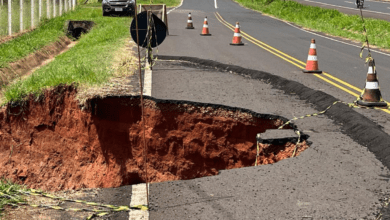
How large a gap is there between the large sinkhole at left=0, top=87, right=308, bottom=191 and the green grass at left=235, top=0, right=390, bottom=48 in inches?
450

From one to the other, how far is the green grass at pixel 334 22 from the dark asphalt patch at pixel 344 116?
8.41 m

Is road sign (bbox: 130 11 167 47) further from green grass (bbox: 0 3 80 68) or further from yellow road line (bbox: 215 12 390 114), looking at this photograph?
green grass (bbox: 0 3 80 68)

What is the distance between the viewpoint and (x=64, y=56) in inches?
589

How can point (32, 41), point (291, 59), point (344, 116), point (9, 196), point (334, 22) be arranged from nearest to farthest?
1. point (9, 196)
2. point (344, 116)
3. point (291, 59)
4. point (32, 41)
5. point (334, 22)

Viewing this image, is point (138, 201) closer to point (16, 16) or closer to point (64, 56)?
point (64, 56)

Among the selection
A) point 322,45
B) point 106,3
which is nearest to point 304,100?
point 322,45

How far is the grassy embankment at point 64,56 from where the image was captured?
30.7ft

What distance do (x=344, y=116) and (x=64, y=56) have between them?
9.47 m

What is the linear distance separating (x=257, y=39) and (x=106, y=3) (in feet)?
37.8

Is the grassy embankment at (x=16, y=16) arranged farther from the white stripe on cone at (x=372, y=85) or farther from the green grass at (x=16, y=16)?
the white stripe on cone at (x=372, y=85)

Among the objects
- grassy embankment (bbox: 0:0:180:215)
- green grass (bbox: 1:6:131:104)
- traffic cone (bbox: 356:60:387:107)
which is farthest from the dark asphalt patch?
grassy embankment (bbox: 0:0:180:215)

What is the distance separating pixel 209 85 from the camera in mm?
9820

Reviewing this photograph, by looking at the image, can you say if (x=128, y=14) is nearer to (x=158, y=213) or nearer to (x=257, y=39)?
(x=257, y=39)

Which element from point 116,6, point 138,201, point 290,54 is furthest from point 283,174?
point 116,6
